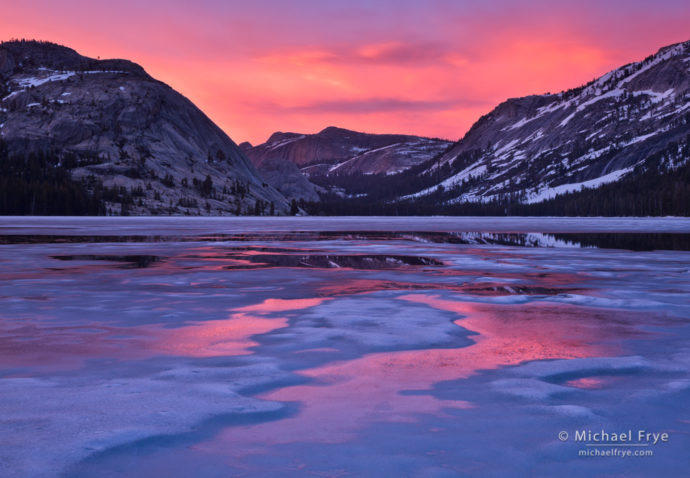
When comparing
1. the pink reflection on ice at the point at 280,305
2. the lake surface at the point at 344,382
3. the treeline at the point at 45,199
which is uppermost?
the treeline at the point at 45,199

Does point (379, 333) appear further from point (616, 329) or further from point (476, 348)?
point (616, 329)

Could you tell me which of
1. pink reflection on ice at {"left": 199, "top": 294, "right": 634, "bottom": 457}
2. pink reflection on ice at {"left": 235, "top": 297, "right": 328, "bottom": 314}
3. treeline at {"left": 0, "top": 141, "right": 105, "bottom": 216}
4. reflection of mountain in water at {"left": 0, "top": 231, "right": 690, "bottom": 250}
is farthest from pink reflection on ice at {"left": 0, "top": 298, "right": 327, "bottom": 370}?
treeline at {"left": 0, "top": 141, "right": 105, "bottom": 216}

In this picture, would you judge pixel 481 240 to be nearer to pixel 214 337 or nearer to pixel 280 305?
pixel 280 305

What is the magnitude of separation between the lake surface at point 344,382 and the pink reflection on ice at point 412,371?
3 cm

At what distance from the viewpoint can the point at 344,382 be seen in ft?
22.5

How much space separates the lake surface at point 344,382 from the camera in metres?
4.72

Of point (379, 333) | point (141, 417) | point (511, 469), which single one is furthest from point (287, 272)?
point (511, 469)

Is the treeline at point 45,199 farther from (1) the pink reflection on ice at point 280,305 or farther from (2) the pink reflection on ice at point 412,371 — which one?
(2) the pink reflection on ice at point 412,371

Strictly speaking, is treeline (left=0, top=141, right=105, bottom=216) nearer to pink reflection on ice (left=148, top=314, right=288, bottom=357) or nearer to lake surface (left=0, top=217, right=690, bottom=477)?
lake surface (left=0, top=217, right=690, bottom=477)

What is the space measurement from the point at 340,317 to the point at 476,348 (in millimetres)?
3363

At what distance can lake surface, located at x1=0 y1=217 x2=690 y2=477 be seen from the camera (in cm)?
472

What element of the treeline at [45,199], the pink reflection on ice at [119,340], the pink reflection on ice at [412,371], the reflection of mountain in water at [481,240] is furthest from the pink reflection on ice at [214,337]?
the treeline at [45,199]

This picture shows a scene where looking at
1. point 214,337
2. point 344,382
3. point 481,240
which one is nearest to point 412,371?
point 344,382

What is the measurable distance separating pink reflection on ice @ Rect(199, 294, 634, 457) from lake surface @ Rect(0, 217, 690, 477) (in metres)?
0.03
